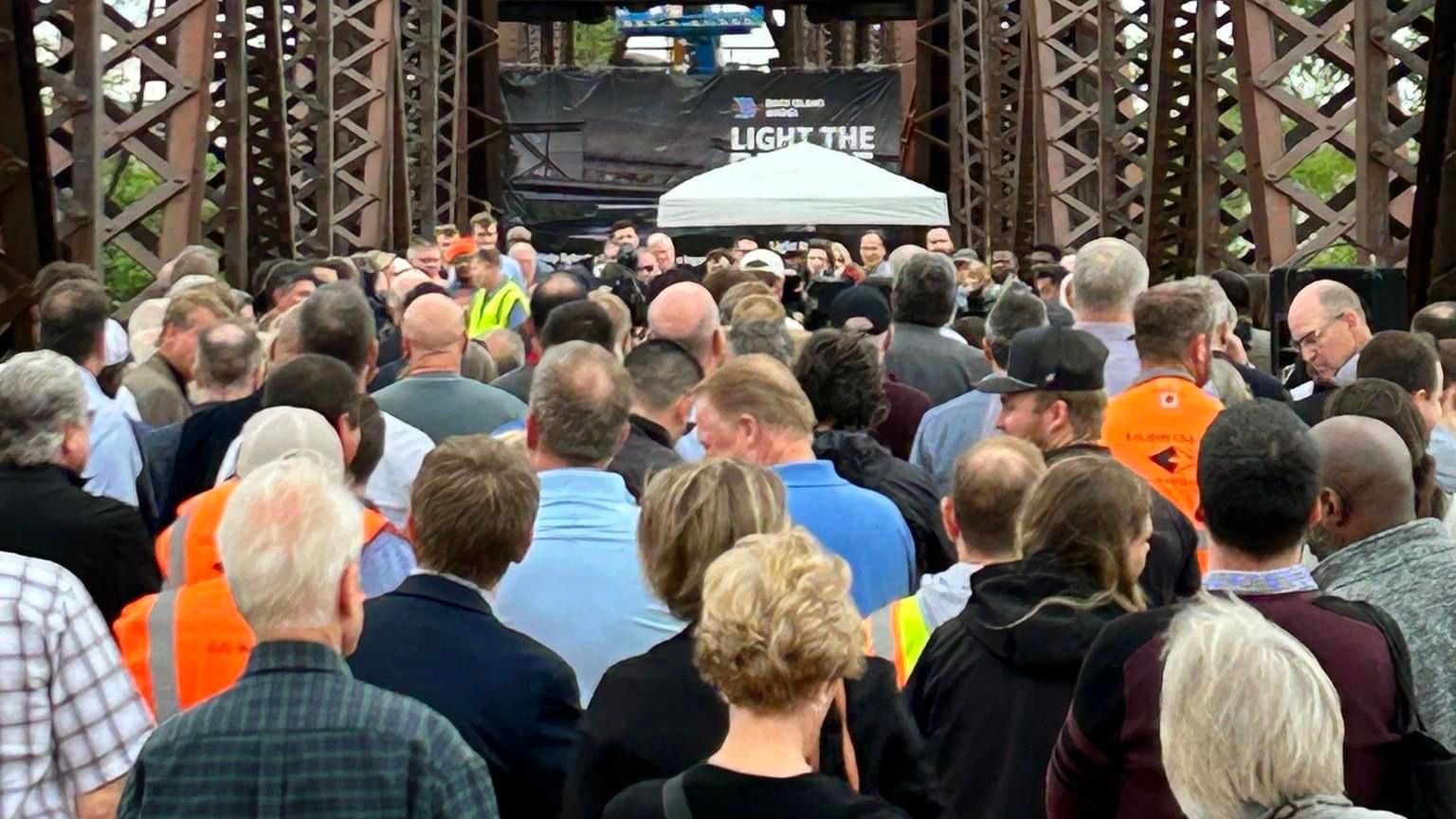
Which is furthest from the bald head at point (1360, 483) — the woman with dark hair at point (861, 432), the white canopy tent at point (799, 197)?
the white canopy tent at point (799, 197)

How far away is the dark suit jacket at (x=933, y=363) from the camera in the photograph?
9.25 m

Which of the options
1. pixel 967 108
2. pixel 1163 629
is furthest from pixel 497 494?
pixel 967 108

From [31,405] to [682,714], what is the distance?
2.54 meters

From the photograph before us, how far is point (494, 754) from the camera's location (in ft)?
14.5

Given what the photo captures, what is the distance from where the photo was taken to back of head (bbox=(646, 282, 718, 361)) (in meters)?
8.24

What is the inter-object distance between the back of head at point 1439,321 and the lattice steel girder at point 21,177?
19.8 ft

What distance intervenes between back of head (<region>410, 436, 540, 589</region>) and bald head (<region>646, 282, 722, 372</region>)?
11.6 ft

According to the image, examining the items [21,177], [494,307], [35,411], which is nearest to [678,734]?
[35,411]

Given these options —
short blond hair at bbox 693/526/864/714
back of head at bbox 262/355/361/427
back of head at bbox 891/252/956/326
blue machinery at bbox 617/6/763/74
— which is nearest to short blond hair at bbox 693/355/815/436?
back of head at bbox 262/355/361/427

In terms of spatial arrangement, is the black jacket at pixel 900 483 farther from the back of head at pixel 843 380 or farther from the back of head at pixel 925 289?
the back of head at pixel 925 289

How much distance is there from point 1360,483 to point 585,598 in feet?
5.76

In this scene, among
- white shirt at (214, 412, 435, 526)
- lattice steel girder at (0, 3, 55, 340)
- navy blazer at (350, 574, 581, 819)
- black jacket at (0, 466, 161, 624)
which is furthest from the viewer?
lattice steel girder at (0, 3, 55, 340)

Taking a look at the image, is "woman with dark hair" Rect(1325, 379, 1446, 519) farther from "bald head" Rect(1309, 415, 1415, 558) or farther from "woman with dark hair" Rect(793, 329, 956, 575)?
"woman with dark hair" Rect(793, 329, 956, 575)

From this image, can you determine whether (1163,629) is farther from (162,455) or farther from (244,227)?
(244,227)
